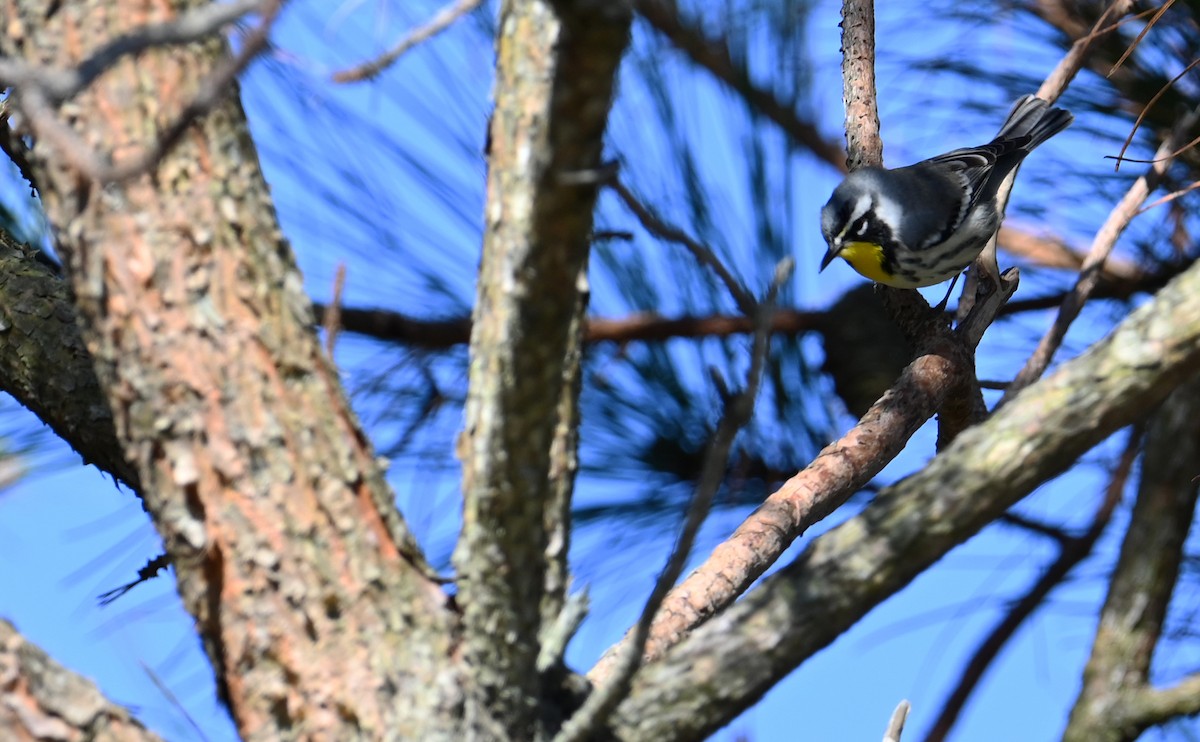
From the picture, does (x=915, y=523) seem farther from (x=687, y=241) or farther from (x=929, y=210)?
(x=929, y=210)

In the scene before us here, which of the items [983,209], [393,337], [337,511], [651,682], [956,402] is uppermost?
[983,209]

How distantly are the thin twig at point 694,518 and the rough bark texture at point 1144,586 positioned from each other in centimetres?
26

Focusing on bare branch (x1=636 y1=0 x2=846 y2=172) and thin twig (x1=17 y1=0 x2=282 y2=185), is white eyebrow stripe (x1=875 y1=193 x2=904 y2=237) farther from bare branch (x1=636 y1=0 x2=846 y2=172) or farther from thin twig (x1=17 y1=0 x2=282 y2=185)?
thin twig (x1=17 y1=0 x2=282 y2=185)

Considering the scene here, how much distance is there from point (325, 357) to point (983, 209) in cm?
236

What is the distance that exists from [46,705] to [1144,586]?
2.77ft

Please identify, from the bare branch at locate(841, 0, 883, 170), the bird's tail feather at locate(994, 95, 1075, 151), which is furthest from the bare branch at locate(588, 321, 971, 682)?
the bird's tail feather at locate(994, 95, 1075, 151)

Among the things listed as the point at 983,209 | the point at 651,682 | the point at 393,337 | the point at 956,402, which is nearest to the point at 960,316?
the point at 956,402

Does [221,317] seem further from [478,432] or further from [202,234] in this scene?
[478,432]

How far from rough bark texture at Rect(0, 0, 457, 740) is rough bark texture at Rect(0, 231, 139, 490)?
63 cm

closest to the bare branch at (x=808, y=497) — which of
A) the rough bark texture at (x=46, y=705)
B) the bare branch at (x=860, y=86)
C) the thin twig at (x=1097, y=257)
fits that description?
the thin twig at (x=1097, y=257)

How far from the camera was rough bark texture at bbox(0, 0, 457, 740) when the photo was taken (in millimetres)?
1013

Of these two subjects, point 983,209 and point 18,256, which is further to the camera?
point 983,209

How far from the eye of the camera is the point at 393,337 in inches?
98.3

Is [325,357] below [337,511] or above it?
above
